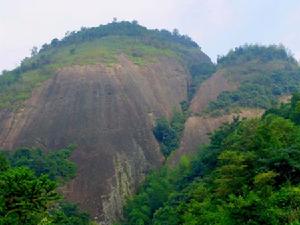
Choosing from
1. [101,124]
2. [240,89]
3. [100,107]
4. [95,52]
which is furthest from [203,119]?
[95,52]


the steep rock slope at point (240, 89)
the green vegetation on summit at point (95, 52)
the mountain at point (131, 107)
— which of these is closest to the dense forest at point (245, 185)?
the mountain at point (131, 107)

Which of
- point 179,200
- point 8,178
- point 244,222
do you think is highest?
point 8,178

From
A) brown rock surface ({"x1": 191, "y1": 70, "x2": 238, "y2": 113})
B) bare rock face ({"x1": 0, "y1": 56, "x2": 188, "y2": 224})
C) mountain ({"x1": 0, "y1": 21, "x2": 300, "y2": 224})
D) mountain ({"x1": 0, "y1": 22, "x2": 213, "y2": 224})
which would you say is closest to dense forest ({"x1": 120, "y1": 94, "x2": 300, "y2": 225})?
mountain ({"x1": 0, "y1": 21, "x2": 300, "y2": 224})

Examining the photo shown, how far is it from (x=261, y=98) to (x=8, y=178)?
48.2 m

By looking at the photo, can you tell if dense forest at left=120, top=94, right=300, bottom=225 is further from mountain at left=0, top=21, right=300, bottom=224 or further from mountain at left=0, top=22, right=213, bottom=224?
mountain at left=0, top=22, right=213, bottom=224

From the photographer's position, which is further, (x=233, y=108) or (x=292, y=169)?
(x=233, y=108)

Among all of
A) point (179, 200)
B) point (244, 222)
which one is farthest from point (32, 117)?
point (244, 222)

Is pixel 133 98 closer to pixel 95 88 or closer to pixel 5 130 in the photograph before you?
pixel 95 88

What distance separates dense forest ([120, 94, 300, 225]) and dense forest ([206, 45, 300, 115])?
69.1 ft

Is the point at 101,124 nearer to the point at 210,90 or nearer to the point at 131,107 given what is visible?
the point at 131,107

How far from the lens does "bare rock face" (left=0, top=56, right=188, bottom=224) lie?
5109 cm

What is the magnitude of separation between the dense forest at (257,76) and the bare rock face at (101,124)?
26.2ft

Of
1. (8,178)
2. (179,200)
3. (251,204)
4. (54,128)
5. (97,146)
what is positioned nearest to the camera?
(251,204)

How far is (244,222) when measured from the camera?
19.0m
